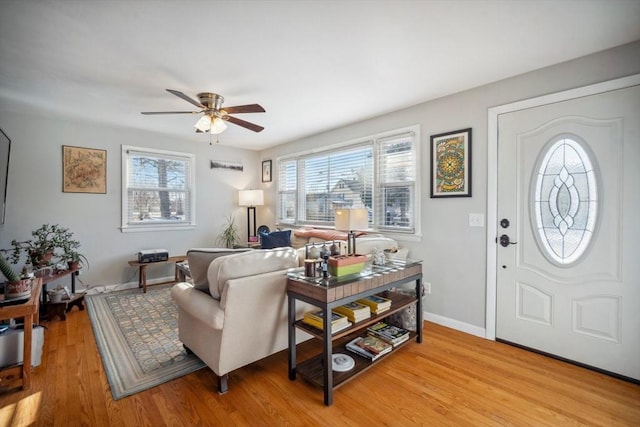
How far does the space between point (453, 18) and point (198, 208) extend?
4.64 m

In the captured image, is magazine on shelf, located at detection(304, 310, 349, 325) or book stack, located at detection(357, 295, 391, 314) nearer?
magazine on shelf, located at detection(304, 310, 349, 325)

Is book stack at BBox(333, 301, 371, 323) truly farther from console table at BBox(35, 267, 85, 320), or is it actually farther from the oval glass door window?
console table at BBox(35, 267, 85, 320)

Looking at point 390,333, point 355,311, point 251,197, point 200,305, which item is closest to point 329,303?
point 355,311

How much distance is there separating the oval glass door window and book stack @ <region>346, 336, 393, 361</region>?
5.15 ft

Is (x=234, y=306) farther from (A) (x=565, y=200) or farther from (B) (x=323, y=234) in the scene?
(A) (x=565, y=200)

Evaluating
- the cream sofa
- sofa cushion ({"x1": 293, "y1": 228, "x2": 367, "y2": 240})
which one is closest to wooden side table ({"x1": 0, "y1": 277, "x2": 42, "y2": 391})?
the cream sofa

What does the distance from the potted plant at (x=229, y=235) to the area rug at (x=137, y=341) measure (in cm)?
154

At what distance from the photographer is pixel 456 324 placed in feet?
9.73

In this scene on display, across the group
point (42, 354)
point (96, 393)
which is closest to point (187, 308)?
point (96, 393)

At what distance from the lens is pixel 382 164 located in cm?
368

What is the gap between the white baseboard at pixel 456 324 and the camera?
2.80m

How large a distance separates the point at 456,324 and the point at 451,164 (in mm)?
1647

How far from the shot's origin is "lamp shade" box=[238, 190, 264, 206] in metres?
5.34

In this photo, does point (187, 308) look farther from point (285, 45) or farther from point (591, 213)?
point (591, 213)
